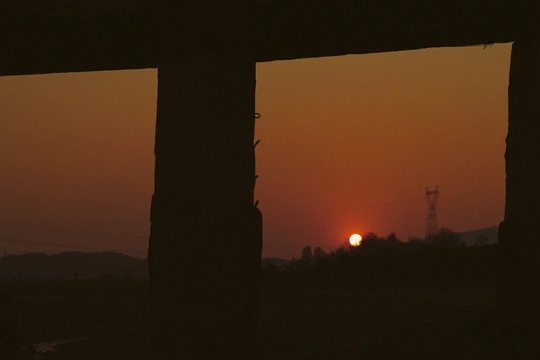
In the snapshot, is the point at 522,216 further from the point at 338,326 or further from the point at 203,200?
the point at 338,326

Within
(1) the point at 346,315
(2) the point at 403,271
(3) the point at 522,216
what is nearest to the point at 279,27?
→ (3) the point at 522,216

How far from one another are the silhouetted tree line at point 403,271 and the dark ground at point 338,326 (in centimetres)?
72

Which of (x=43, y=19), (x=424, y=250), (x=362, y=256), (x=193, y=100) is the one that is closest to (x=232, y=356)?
(x=193, y=100)

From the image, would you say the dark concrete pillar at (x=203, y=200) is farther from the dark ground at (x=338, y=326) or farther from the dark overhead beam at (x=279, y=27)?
the dark ground at (x=338, y=326)

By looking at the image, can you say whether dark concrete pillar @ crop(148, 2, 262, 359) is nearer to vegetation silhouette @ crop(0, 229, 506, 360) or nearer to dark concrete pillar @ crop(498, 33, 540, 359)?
vegetation silhouette @ crop(0, 229, 506, 360)

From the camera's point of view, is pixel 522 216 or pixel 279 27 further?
pixel 279 27

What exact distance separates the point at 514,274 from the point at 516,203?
2.22 ft

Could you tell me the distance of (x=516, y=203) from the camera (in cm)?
782

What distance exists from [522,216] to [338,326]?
9.79 meters

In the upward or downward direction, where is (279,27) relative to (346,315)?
upward

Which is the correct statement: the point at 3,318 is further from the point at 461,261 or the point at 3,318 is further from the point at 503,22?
the point at 461,261

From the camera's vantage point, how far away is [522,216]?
7621 mm

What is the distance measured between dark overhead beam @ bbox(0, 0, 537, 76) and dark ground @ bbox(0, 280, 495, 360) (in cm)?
290

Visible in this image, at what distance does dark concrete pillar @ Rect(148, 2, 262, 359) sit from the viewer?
738 cm
